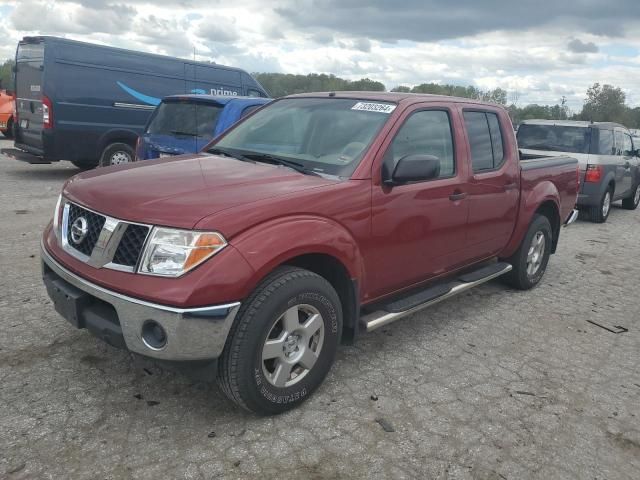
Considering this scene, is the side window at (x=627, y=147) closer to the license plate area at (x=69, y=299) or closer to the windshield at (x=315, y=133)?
the windshield at (x=315, y=133)

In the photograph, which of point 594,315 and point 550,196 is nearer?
point 594,315

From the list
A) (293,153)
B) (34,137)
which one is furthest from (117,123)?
(293,153)

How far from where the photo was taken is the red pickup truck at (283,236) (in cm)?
260

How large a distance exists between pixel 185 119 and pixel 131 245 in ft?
18.0

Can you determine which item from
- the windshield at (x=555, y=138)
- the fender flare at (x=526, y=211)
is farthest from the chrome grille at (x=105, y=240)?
the windshield at (x=555, y=138)

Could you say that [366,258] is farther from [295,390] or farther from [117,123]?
[117,123]

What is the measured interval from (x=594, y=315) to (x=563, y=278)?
3.88ft

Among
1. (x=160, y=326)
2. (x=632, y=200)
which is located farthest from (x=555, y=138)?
(x=160, y=326)

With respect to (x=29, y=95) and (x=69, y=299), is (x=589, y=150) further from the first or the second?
(x=29, y=95)

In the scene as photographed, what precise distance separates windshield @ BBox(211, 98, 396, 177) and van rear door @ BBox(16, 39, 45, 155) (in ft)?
24.1

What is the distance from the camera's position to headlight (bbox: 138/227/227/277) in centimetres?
258

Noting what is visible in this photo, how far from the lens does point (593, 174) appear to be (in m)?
9.59

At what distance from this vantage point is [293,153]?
3719 mm

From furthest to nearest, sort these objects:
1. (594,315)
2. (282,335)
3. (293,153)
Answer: (594,315)
(293,153)
(282,335)
